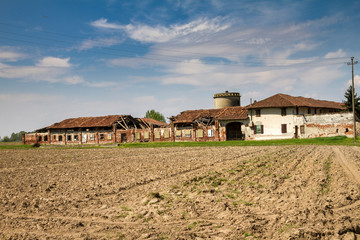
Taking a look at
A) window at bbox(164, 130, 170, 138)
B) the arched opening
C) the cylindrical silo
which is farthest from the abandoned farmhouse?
the cylindrical silo

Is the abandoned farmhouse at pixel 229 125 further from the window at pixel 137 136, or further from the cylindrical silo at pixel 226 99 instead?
the cylindrical silo at pixel 226 99

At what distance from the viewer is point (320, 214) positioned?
7984mm

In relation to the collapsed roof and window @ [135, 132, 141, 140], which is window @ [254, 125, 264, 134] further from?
window @ [135, 132, 141, 140]

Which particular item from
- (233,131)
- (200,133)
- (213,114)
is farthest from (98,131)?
(233,131)

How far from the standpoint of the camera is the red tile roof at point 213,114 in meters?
49.9

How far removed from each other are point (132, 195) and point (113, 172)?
6015 mm

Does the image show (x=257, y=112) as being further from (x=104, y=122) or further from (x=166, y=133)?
(x=104, y=122)

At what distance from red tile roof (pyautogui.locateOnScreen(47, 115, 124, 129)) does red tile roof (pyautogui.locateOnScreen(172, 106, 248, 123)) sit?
11.8 m

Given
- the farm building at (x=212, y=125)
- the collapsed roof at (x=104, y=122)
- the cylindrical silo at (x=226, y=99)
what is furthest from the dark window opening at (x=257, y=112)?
the collapsed roof at (x=104, y=122)

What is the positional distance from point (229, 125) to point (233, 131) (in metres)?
1.06

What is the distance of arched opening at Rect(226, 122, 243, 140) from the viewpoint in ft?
166

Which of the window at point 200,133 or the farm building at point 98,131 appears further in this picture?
the farm building at point 98,131

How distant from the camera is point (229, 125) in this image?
2018 inches

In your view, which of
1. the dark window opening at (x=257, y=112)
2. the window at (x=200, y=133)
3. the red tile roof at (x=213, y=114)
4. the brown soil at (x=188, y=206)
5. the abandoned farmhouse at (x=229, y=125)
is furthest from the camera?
the window at (x=200, y=133)
